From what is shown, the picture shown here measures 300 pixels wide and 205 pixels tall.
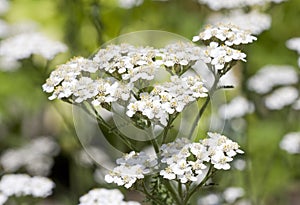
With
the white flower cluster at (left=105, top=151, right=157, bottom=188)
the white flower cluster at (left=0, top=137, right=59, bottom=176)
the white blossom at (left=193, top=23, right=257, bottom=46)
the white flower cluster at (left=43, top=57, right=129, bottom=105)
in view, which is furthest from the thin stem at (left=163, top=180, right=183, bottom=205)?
the white flower cluster at (left=0, top=137, right=59, bottom=176)

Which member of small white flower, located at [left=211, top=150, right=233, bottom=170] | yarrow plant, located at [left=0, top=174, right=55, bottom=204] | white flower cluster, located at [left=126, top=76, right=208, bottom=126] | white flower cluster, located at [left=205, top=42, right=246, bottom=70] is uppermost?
white flower cluster, located at [left=205, top=42, right=246, bottom=70]

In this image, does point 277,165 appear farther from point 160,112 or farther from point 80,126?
point 160,112

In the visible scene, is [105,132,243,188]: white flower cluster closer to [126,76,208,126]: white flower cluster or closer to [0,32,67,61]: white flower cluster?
[126,76,208,126]: white flower cluster

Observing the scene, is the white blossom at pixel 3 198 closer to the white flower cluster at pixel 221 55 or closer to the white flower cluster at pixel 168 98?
the white flower cluster at pixel 168 98

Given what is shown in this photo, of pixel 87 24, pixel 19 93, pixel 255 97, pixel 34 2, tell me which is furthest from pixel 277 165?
pixel 34 2

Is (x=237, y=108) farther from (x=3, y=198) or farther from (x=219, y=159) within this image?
(x=219, y=159)

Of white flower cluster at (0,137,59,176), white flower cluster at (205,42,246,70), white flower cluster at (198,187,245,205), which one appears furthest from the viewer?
white flower cluster at (0,137,59,176)

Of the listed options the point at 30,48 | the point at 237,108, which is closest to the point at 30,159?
the point at 30,48
